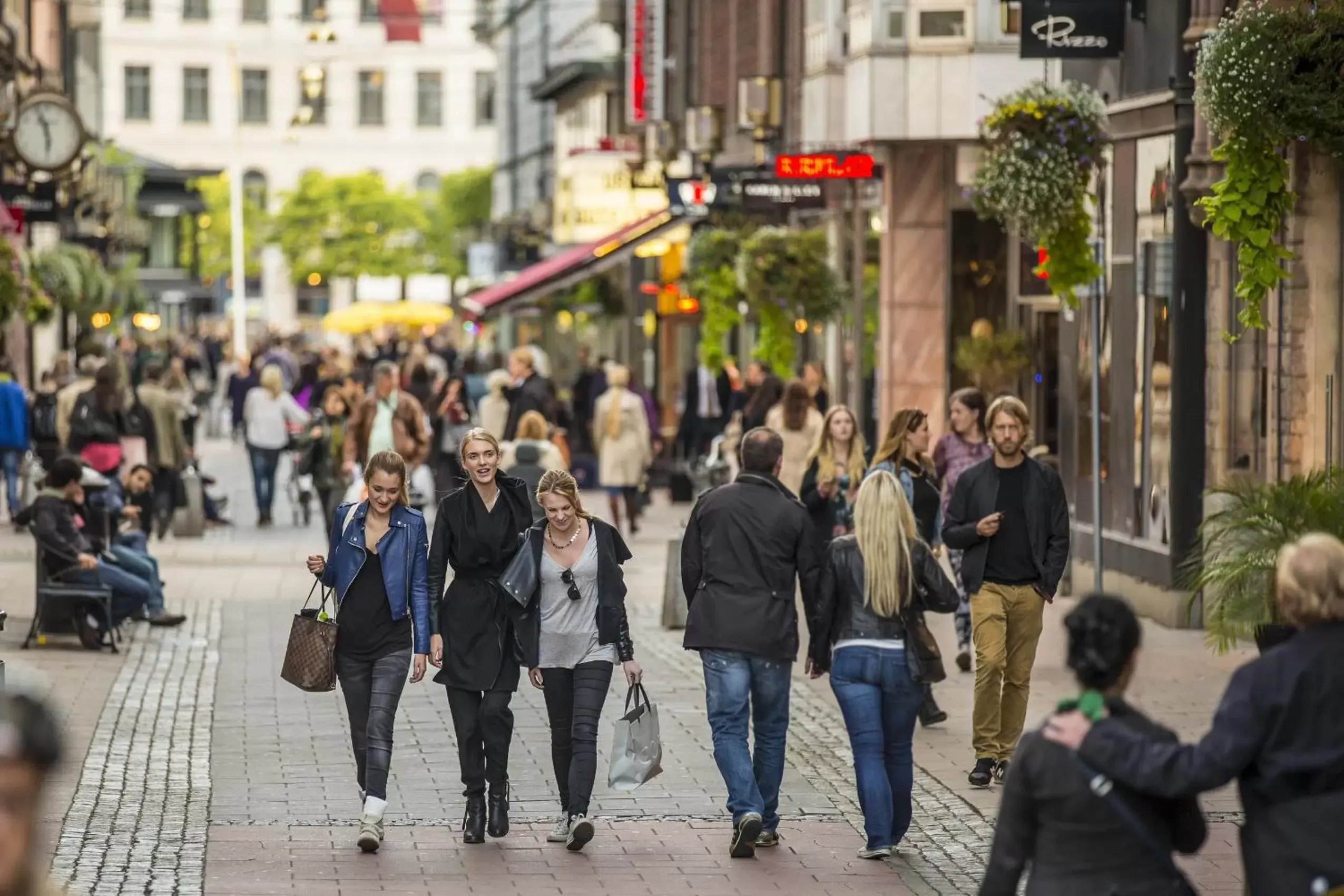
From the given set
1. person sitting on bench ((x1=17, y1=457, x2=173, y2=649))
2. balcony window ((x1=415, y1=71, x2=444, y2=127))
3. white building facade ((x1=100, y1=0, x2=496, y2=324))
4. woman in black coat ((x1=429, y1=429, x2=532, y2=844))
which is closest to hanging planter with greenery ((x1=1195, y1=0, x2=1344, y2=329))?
woman in black coat ((x1=429, y1=429, x2=532, y2=844))

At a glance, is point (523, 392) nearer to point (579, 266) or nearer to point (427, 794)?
point (427, 794)

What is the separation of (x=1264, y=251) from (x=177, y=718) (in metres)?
6.28

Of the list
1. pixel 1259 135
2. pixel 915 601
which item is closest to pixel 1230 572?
pixel 915 601

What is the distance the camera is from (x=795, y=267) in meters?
26.3

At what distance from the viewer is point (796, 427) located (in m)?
18.1

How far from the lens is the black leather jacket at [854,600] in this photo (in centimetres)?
984

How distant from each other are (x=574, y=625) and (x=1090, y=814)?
467 cm

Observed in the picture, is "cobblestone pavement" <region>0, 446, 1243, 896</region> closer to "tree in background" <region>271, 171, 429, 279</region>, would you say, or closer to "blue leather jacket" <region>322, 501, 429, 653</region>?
"blue leather jacket" <region>322, 501, 429, 653</region>

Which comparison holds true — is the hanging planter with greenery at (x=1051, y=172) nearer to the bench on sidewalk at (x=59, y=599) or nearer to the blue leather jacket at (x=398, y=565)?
the bench on sidewalk at (x=59, y=599)

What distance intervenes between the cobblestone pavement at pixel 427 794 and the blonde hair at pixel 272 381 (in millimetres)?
9482

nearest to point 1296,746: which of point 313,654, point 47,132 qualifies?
point 313,654

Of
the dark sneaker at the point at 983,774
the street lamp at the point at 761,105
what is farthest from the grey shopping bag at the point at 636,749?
the street lamp at the point at 761,105

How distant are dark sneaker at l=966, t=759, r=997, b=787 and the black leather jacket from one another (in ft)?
5.65

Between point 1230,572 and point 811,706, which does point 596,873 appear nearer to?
point 1230,572
